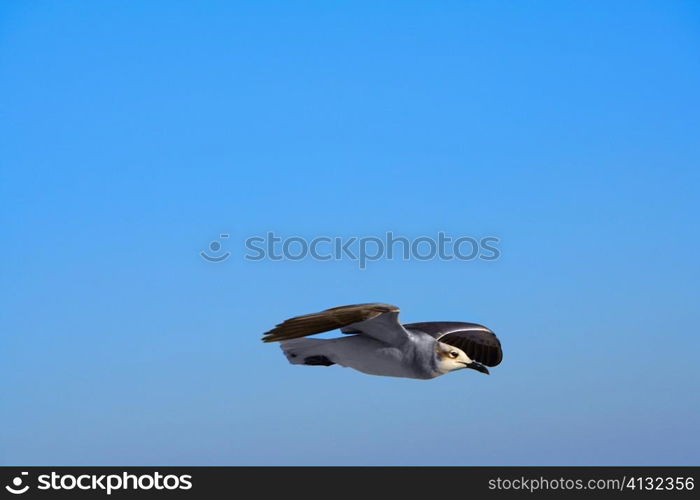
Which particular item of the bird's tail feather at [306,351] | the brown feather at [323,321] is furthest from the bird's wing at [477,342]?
the brown feather at [323,321]

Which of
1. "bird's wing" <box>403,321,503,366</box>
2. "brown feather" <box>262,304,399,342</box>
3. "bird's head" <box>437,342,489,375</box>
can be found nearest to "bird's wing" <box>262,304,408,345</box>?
"brown feather" <box>262,304,399,342</box>

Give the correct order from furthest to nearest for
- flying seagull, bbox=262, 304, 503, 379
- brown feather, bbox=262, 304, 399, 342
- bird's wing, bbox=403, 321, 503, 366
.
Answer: bird's wing, bbox=403, 321, 503, 366 → flying seagull, bbox=262, 304, 503, 379 → brown feather, bbox=262, 304, 399, 342

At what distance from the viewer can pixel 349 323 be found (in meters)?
19.4

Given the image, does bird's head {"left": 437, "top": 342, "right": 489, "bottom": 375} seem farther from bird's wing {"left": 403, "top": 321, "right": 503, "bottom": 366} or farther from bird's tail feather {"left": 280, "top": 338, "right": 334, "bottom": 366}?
bird's wing {"left": 403, "top": 321, "right": 503, "bottom": 366}

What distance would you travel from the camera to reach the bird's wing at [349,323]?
62.3ft

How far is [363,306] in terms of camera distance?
1962cm

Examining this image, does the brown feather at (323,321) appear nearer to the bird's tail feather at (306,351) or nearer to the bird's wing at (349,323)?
the bird's wing at (349,323)

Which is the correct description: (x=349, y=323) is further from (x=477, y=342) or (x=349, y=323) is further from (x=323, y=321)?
(x=477, y=342)

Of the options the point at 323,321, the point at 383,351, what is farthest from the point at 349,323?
the point at 383,351

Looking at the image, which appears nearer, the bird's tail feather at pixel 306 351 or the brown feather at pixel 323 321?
the brown feather at pixel 323 321

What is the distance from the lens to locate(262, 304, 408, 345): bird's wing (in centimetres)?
1898
